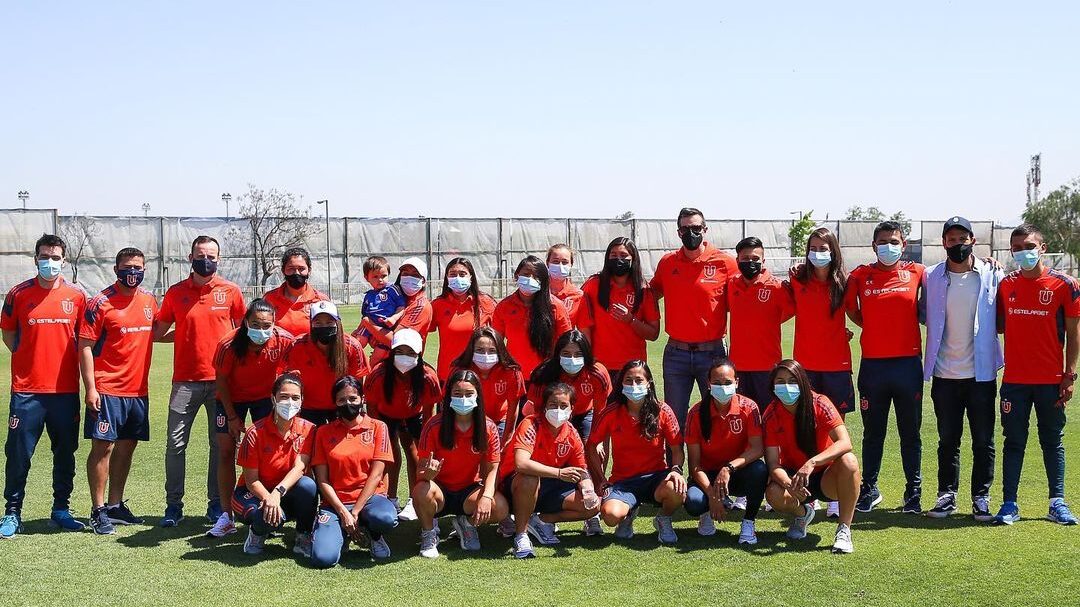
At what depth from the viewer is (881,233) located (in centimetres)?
737

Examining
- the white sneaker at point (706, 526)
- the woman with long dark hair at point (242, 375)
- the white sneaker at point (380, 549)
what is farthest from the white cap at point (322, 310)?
the white sneaker at point (706, 526)

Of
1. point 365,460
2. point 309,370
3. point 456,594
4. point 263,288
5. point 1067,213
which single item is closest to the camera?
point 456,594

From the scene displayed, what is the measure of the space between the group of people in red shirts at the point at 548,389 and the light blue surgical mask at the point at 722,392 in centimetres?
1

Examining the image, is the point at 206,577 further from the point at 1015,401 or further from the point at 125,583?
the point at 1015,401

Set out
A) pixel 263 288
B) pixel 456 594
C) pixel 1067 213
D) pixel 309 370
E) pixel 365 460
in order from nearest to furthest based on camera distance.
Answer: pixel 456 594 < pixel 365 460 < pixel 309 370 < pixel 263 288 < pixel 1067 213

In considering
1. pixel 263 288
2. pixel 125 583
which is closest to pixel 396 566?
pixel 125 583

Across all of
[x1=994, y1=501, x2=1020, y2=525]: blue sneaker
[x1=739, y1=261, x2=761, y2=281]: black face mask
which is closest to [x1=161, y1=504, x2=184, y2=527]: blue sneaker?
[x1=739, y1=261, x2=761, y2=281]: black face mask

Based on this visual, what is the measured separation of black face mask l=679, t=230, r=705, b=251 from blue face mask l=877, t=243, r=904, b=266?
132cm

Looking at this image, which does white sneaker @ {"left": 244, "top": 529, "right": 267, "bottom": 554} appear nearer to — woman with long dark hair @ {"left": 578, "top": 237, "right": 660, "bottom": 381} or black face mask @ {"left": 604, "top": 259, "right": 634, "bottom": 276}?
woman with long dark hair @ {"left": 578, "top": 237, "right": 660, "bottom": 381}

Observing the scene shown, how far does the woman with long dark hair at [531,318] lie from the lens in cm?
746

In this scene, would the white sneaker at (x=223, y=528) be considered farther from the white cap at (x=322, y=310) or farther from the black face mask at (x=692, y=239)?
the black face mask at (x=692, y=239)

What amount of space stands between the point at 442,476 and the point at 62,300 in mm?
3075

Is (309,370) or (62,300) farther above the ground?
(62,300)

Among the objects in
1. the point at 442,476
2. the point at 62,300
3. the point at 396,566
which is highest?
the point at 62,300
